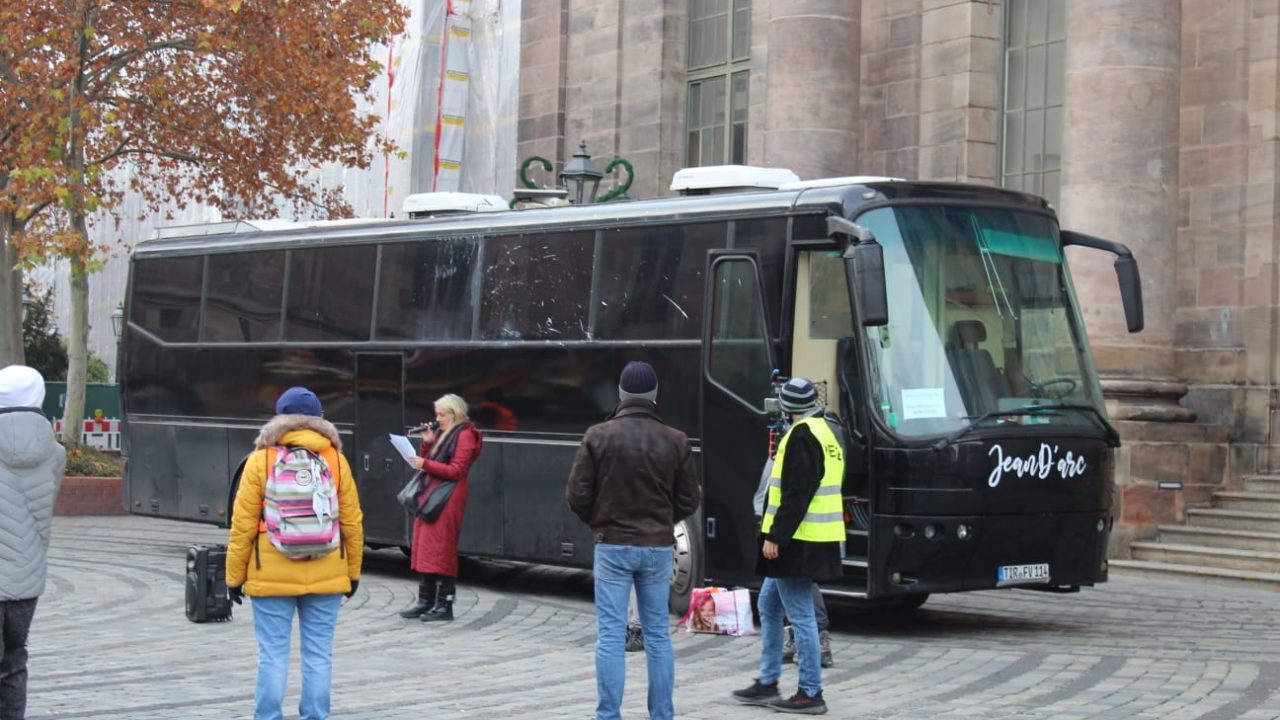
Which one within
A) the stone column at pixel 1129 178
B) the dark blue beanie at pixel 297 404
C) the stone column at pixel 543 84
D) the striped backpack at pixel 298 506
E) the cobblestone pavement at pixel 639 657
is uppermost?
the stone column at pixel 543 84

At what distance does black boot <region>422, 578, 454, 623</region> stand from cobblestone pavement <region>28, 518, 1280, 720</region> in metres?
0.17

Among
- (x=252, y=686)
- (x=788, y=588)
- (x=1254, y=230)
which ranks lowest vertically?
(x=252, y=686)

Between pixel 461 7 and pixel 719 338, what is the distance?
18237 millimetres

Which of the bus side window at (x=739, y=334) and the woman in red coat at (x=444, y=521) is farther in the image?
the woman in red coat at (x=444, y=521)

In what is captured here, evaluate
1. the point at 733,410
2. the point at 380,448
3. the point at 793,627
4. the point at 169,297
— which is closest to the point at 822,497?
the point at 793,627

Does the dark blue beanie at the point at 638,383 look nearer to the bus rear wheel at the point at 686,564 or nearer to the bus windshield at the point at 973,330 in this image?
the bus windshield at the point at 973,330

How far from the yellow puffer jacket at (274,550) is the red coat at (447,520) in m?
5.39

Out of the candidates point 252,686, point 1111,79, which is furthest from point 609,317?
point 1111,79

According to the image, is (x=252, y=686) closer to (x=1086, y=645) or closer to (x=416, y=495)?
(x=416, y=495)

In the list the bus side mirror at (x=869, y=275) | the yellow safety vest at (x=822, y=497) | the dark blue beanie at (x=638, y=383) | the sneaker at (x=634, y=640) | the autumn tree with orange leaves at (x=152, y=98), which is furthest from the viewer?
the autumn tree with orange leaves at (x=152, y=98)

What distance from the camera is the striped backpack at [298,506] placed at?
8.02 meters

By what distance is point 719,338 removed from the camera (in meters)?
13.8

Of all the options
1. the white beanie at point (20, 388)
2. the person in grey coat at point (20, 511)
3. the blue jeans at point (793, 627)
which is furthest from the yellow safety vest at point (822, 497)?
the white beanie at point (20, 388)

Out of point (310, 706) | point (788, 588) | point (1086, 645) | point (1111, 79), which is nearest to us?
point (310, 706)
